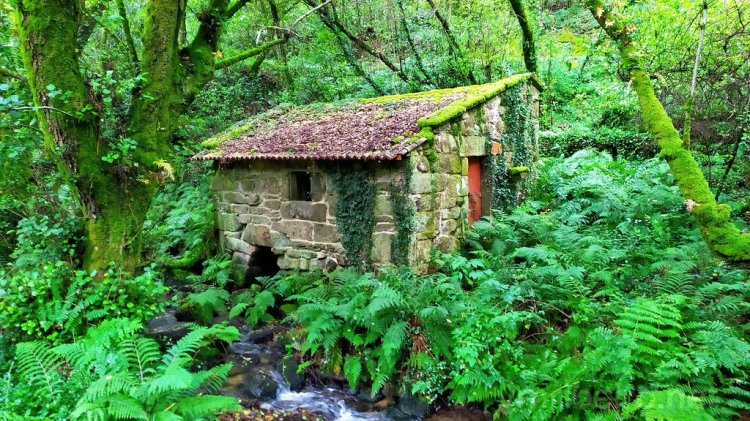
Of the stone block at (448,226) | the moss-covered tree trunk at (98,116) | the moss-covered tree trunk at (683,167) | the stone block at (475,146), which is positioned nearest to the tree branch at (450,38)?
the stone block at (475,146)

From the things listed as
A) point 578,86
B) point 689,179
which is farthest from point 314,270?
point 578,86

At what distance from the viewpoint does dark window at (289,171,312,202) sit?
7.59 m

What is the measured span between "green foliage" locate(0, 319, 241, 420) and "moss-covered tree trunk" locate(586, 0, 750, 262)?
5.22 m

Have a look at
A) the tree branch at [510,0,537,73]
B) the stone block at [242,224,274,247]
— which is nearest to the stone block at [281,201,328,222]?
the stone block at [242,224,274,247]

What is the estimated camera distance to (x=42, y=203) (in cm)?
592

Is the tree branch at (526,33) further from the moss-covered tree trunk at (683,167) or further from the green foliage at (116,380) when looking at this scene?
the green foliage at (116,380)

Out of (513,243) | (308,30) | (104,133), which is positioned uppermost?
(308,30)

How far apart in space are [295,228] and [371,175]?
6.30ft

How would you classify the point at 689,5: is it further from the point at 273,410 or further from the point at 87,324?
the point at 87,324

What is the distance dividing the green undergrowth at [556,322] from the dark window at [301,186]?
140 cm

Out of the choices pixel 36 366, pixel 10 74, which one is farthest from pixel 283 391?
pixel 10 74

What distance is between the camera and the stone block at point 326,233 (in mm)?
7070

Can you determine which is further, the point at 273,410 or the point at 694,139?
the point at 694,139

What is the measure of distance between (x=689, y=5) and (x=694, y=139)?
7.66ft
